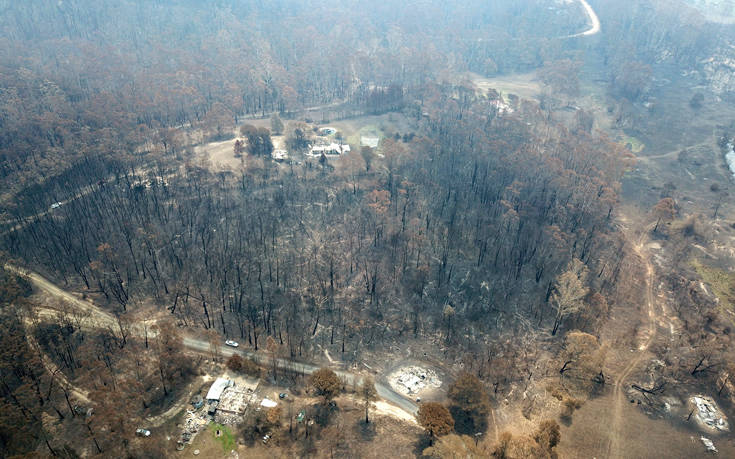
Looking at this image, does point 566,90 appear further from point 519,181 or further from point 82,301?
point 82,301

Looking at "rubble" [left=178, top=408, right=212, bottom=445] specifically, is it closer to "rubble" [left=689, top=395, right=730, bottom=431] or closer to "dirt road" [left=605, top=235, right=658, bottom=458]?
"dirt road" [left=605, top=235, right=658, bottom=458]

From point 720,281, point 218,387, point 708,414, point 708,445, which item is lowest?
point 708,445

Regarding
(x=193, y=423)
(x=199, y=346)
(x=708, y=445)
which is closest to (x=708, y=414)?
(x=708, y=445)

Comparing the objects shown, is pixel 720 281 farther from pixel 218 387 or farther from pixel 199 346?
pixel 199 346

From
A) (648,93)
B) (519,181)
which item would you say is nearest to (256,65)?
(519,181)

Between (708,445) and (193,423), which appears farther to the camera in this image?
(708,445)

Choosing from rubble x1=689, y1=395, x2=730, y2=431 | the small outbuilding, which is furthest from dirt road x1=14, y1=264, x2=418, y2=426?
rubble x1=689, y1=395, x2=730, y2=431
